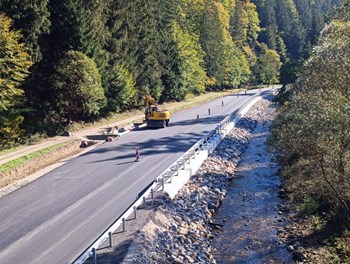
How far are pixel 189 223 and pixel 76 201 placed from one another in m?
5.37

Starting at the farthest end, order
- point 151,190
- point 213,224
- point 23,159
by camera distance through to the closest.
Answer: point 23,159 < point 213,224 < point 151,190

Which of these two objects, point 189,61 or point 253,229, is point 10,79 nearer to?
point 253,229

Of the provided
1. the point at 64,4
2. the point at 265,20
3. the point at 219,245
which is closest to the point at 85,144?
the point at 64,4

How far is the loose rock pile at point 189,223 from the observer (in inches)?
557

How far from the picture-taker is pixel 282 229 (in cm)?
1870

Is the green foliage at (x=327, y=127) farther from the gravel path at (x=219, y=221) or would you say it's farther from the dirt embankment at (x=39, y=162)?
the dirt embankment at (x=39, y=162)

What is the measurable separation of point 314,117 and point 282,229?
6.76 metres

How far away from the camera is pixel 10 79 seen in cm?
2864

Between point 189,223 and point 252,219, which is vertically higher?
point 189,223

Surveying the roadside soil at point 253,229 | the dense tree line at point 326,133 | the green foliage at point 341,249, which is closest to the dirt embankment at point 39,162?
the roadside soil at point 253,229

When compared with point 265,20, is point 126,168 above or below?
below

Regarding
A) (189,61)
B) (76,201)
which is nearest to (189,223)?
(76,201)

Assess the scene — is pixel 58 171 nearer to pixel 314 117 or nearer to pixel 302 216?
pixel 302 216

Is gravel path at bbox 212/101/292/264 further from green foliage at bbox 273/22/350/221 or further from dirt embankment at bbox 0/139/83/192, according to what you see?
dirt embankment at bbox 0/139/83/192
